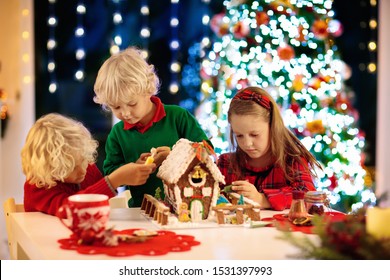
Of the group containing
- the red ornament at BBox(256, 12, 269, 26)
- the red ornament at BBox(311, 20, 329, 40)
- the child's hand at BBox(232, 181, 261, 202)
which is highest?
the red ornament at BBox(256, 12, 269, 26)

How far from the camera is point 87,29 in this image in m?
3.48

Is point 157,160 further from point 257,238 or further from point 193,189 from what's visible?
point 257,238

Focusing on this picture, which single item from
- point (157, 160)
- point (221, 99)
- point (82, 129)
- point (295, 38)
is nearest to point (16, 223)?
point (82, 129)

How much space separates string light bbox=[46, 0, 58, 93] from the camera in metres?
3.43

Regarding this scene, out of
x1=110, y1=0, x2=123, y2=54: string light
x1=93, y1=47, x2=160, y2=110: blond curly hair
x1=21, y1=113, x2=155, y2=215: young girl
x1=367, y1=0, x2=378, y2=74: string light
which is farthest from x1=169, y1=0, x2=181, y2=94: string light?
x1=21, y1=113, x2=155, y2=215: young girl

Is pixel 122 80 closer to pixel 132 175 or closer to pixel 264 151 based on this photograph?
pixel 132 175

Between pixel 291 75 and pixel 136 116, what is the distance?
176 centimetres

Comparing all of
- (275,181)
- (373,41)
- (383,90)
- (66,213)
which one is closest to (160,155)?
(275,181)

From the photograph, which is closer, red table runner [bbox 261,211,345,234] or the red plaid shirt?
red table runner [bbox 261,211,345,234]

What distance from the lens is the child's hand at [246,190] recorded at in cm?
170

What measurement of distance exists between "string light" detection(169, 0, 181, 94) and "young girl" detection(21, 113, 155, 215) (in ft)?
6.27

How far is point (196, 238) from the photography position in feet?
4.45

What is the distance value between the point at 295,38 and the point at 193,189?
7.04 feet

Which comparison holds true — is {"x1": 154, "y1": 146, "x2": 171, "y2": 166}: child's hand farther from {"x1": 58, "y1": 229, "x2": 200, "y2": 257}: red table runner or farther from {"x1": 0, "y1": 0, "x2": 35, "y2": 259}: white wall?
{"x1": 0, "y1": 0, "x2": 35, "y2": 259}: white wall
